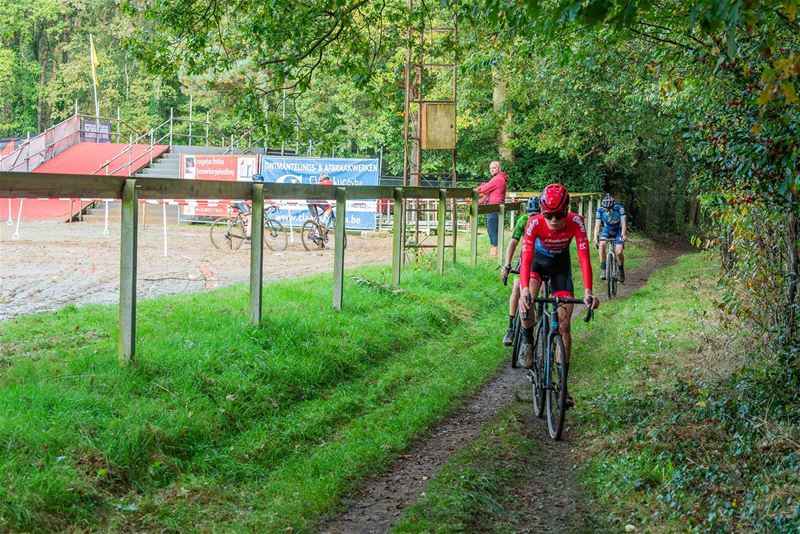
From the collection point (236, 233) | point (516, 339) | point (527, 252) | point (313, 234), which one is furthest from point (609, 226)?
point (236, 233)

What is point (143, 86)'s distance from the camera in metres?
58.4

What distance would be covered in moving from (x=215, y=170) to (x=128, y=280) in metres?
23.9

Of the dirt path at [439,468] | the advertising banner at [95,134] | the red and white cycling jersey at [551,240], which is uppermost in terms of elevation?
the advertising banner at [95,134]

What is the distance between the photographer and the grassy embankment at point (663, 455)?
5.39 metres

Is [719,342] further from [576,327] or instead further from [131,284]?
[131,284]

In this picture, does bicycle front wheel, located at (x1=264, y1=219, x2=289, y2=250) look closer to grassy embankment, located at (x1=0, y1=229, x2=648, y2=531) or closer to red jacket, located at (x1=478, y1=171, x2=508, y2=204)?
red jacket, located at (x1=478, y1=171, x2=508, y2=204)

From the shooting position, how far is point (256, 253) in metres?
8.93

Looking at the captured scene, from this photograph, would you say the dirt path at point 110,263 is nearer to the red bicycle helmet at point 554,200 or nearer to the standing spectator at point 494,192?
the standing spectator at point 494,192

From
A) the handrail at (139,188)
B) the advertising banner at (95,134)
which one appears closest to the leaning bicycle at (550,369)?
the handrail at (139,188)

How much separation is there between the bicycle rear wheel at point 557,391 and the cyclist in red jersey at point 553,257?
21 centimetres

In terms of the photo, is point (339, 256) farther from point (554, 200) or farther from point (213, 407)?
point (213, 407)

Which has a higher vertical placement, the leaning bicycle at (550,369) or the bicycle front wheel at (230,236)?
the bicycle front wheel at (230,236)

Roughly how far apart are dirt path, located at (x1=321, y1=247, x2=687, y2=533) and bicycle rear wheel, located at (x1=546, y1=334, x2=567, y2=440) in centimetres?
13

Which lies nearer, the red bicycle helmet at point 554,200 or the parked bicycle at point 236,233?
the red bicycle helmet at point 554,200
